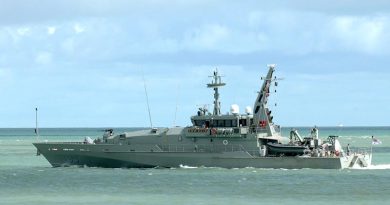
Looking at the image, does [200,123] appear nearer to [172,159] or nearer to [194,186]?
[172,159]

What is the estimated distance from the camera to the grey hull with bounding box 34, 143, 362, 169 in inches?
2682

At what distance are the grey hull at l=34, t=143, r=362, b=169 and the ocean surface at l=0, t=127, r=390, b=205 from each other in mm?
546

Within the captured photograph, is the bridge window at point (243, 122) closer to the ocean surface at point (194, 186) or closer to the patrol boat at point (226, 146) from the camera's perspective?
the patrol boat at point (226, 146)

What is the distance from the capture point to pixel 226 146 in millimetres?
68938

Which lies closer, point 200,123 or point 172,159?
point 200,123

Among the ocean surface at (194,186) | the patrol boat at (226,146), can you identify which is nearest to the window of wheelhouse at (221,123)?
the patrol boat at (226,146)

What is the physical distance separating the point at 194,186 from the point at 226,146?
10.5 metres

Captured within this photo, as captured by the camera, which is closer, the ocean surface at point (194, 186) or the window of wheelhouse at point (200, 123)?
the ocean surface at point (194, 186)

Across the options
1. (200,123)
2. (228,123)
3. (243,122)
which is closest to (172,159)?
(200,123)

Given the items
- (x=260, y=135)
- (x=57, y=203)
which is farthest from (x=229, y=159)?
(x=57, y=203)

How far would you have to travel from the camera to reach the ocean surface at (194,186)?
52.1m

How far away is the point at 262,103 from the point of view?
227 ft

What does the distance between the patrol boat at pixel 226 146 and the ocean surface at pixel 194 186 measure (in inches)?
29.8

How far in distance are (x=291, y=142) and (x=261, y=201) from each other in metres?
18.9
